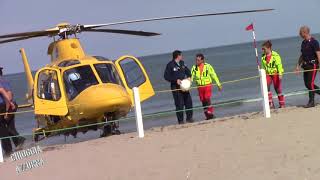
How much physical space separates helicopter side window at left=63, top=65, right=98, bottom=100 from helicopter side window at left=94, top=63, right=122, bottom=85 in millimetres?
180

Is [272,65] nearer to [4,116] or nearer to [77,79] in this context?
[77,79]

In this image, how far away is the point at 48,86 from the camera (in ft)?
40.5

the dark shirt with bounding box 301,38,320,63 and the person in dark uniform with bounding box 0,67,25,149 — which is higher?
the dark shirt with bounding box 301,38,320,63

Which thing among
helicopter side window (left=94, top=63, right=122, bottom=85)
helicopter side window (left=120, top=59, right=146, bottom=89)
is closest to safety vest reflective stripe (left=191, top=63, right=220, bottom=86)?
helicopter side window (left=120, top=59, right=146, bottom=89)

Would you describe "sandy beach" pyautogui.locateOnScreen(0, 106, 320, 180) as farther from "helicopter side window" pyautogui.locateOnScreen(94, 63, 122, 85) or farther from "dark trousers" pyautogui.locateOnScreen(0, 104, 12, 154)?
"helicopter side window" pyautogui.locateOnScreen(94, 63, 122, 85)

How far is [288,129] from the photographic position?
9648mm

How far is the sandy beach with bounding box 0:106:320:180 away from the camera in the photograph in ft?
24.1

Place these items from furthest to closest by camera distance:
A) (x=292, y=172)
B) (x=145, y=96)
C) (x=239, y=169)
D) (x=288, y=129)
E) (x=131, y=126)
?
1. (x=131, y=126)
2. (x=145, y=96)
3. (x=288, y=129)
4. (x=239, y=169)
5. (x=292, y=172)

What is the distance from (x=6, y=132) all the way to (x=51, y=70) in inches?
65.1

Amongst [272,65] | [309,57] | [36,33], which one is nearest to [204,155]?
[309,57]

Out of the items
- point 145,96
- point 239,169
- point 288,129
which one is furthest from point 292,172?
point 145,96

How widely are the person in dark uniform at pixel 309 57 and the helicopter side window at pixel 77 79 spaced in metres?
4.55

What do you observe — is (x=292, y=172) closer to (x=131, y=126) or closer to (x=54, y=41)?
(x=54, y=41)

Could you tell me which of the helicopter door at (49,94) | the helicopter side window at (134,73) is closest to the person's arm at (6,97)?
the helicopter door at (49,94)
